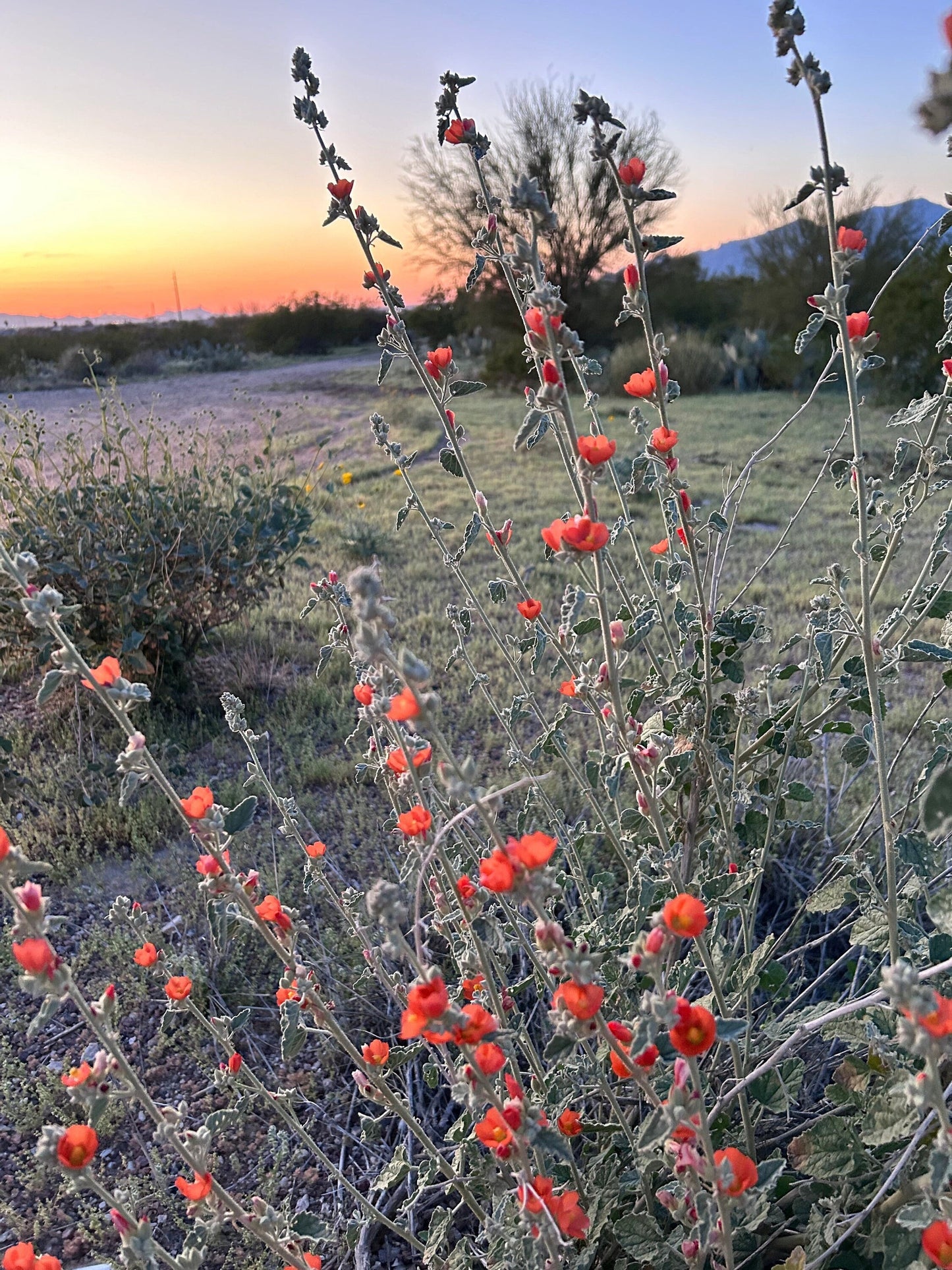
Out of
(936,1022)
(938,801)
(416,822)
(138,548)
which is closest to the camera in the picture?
(938,801)

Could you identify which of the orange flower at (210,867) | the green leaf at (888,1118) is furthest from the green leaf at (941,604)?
the orange flower at (210,867)

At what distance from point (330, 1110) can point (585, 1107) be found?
58cm

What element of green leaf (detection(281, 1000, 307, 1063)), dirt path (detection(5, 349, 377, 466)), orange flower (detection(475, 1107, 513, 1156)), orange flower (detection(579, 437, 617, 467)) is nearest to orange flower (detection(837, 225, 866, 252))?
orange flower (detection(579, 437, 617, 467))

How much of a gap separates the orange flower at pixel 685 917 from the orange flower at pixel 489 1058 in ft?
0.78

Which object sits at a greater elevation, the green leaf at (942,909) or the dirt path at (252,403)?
the dirt path at (252,403)

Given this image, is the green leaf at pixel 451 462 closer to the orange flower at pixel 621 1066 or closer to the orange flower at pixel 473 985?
the orange flower at pixel 473 985

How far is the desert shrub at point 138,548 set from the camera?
9.95ft

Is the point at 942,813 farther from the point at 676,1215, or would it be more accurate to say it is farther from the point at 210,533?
the point at 210,533

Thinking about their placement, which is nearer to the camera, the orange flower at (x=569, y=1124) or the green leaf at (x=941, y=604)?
the orange flower at (x=569, y=1124)

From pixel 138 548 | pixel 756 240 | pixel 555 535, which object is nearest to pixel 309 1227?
pixel 555 535

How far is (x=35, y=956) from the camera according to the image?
843mm

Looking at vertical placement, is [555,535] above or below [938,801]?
above

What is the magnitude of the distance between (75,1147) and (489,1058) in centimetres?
43

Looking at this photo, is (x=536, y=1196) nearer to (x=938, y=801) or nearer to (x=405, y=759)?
(x=405, y=759)
